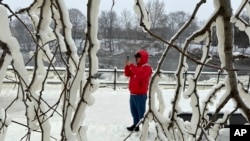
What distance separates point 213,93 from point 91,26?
2.88 ft

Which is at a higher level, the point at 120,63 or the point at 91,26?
the point at 91,26

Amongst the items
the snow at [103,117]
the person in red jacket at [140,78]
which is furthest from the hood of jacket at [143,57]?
the snow at [103,117]

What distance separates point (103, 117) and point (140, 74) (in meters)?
1.97

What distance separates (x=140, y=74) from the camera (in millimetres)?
5145

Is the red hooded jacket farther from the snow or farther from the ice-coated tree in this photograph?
the ice-coated tree

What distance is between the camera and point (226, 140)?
14.3 ft

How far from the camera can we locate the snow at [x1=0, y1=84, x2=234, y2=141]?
545cm

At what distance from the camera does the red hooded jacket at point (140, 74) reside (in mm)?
5117

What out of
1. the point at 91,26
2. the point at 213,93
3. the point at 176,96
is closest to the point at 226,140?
the point at 213,93

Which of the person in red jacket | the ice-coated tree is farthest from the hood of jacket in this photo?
the ice-coated tree

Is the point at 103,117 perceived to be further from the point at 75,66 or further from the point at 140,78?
the point at 75,66

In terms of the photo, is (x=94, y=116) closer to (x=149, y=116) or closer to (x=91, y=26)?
(x=149, y=116)

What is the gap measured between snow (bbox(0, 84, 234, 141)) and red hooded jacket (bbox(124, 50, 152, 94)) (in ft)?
1.97

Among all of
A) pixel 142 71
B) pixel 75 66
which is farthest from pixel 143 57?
pixel 75 66
